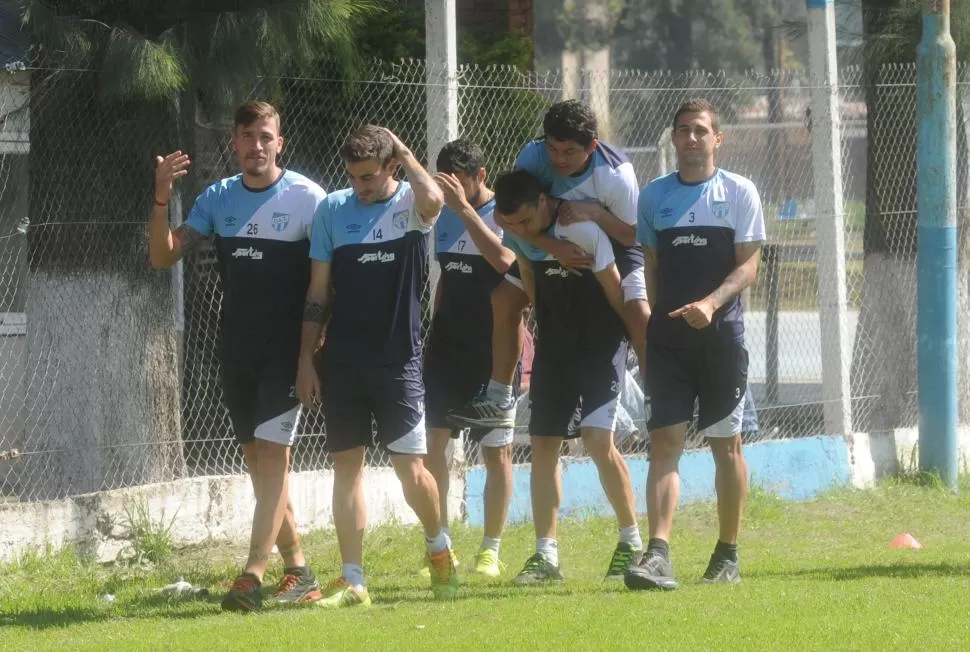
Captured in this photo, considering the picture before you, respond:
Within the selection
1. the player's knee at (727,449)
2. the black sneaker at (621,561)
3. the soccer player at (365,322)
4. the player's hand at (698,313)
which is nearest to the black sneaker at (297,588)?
the soccer player at (365,322)

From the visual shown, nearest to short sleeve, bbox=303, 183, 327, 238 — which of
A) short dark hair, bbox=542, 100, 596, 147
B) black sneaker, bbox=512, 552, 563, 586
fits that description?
short dark hair, bbox=542, 100, 596, 147

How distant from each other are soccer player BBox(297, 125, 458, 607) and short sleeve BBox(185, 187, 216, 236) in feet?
1.74

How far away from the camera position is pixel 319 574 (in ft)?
25.5

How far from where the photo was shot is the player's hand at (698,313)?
21.4ft

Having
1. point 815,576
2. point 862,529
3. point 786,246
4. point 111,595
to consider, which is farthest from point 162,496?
point 786,246

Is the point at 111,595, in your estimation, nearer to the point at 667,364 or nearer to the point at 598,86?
the point at 667,364

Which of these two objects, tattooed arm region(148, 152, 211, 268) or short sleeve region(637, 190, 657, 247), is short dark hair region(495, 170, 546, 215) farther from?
tattooed arm region(148, 152, 211, 268)

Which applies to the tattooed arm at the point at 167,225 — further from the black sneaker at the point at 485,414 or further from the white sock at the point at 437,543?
the white sock at the point at 437,543

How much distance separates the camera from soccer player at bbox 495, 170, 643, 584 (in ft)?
23.0

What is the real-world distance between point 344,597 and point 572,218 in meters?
2.02

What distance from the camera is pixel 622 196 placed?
7.18 metres

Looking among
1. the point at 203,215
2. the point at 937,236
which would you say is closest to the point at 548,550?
the point at 203,215

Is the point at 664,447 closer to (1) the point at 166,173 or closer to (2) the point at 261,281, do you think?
(2) the point at 261,281

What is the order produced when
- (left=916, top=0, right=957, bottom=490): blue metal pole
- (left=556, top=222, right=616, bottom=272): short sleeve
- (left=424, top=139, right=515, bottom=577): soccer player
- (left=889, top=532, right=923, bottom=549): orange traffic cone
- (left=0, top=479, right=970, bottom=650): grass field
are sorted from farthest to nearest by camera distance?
(left=916, top=0, right=957, bottom=490): blue metal pole → (left=889, top=532, right=923, bottom=549): orange traffic cone → (left=424, top=139, right=515, bottom=577): soccer player → (left=556, top=222, right=616, bottom=272): short sleeve → (left=0, top=479, right=970, bottom=650): grass field
